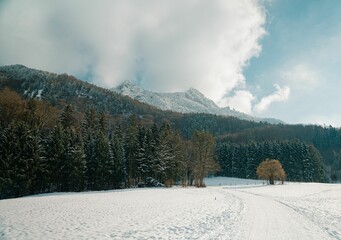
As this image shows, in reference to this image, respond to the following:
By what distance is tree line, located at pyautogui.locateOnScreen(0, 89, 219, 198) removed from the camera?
52.1m

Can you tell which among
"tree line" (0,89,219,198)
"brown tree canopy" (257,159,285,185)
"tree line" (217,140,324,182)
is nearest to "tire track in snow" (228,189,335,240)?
"tree line" (0,89,219,198)

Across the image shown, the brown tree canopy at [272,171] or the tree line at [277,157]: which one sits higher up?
the tree line at [277,157]

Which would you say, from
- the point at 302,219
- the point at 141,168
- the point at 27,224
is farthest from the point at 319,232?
the point at 141,168

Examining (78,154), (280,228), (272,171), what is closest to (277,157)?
(272,171)

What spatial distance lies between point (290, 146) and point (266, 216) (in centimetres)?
10958

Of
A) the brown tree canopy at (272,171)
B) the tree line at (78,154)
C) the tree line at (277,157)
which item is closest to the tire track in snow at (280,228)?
the tree line at (78,154)

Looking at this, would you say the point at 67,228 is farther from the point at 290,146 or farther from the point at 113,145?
the point at 290,146

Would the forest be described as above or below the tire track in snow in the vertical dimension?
above

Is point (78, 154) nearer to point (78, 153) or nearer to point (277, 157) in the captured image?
point (78, 153)

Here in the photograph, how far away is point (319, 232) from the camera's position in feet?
50.2

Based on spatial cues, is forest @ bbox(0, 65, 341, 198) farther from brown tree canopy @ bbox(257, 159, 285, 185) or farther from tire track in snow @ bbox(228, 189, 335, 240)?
tire track in snow @ bbox(228, 189, 335, 240)

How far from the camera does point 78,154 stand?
59.5m

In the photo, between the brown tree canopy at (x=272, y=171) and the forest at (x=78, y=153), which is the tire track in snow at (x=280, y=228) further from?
the brown tree canopy at (x=272, y=171)

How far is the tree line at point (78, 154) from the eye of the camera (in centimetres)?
5212
